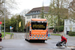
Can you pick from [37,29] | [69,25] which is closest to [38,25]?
[37,29]

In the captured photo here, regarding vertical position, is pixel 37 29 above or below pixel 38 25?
below

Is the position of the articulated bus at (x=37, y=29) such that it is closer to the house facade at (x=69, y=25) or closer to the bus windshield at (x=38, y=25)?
the bus windshield at (x=38, y=25)

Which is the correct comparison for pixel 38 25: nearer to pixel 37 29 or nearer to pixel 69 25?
pixel 37 29

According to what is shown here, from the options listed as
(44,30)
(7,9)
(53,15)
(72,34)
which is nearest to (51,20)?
(53,15)

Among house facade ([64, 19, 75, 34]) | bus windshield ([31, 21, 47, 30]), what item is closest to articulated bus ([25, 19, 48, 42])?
bus windshield ([31, 21, 47, 30])

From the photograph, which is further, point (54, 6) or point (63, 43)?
point (54, 6)

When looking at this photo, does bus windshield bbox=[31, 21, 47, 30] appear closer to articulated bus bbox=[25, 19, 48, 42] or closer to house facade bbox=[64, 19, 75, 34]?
articulated bus bbox=[25, 19, 48, 42]

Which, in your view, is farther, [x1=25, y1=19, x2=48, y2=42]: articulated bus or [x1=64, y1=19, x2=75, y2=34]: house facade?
[x1=64, y1=19, x2=75, y2=34]: house facade

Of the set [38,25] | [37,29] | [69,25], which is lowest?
[69,25]

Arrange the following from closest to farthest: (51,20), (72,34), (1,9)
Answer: (1,9) → (72,34) → (51,20)

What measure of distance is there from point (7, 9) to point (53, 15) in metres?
23.4

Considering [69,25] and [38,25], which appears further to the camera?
[69,25]

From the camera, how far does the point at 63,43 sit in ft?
52.2

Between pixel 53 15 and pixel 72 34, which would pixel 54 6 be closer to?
pixel 53 15
